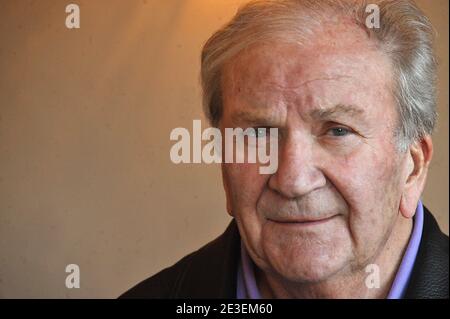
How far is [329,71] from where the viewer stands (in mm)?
813

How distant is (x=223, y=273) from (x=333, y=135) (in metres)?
0.34

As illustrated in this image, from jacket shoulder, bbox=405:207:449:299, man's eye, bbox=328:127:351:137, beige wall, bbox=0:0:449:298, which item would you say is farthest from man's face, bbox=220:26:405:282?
beige wall, bbox=0:0:449:298

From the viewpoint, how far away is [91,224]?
111 centimetres

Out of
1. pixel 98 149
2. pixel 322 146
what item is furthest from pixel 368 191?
pixel 98 149

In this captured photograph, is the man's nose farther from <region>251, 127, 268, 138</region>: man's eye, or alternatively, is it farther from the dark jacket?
the dark jacket

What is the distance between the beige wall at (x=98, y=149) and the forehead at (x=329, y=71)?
28 centimetres

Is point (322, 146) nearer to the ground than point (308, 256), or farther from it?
farther from it

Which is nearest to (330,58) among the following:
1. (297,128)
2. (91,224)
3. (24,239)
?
(297,128)

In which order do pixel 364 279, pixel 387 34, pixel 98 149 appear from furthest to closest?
pixel 98 149 → pixel 364 279 → pixel 387 34

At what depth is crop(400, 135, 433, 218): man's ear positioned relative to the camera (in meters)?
0.88

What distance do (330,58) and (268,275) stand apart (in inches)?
15.6

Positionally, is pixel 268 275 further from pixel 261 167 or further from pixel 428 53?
pixel 428 53

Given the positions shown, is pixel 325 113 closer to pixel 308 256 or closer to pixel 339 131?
pixel 339 131

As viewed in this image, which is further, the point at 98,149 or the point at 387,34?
the point at 98,149
